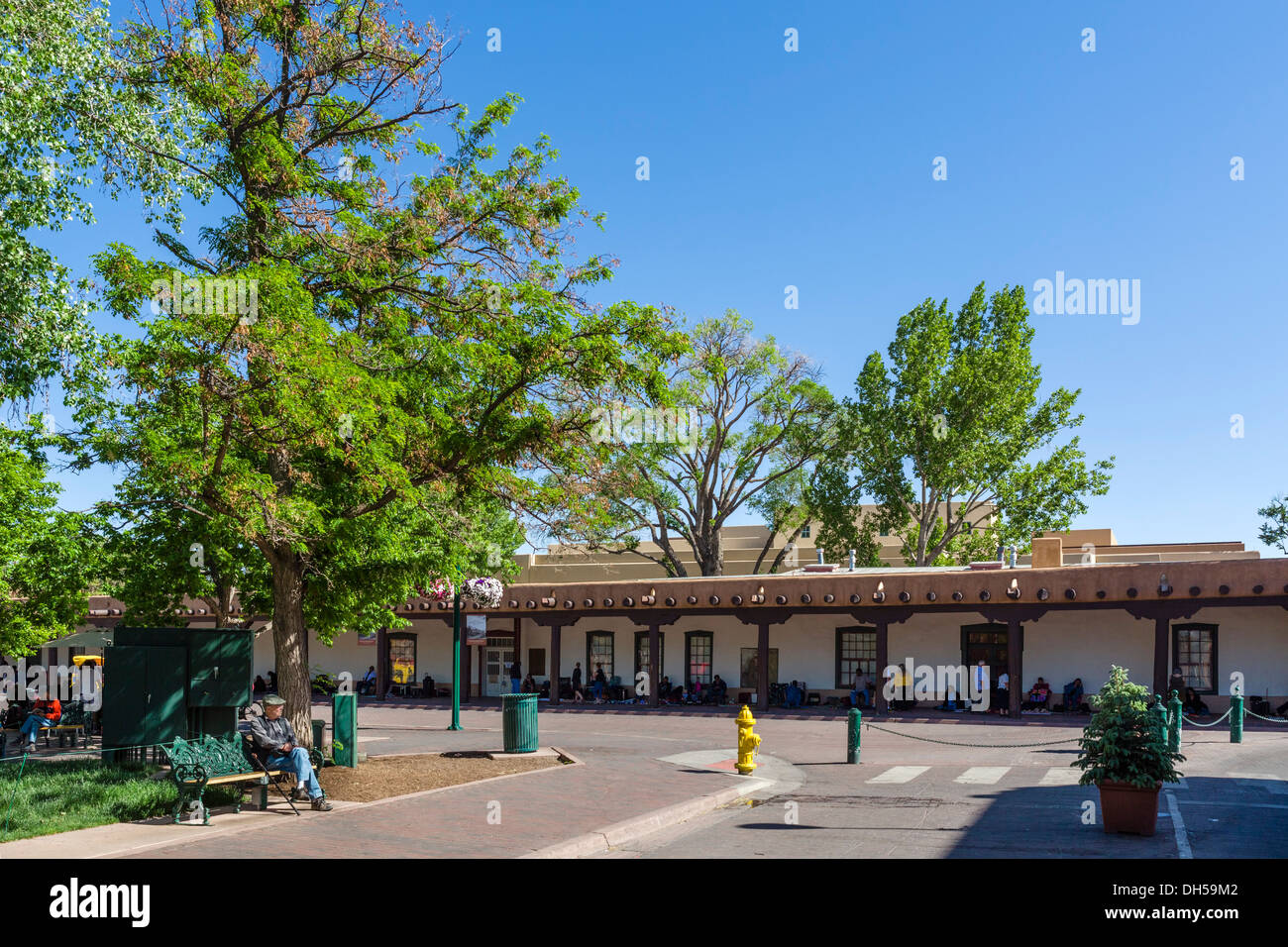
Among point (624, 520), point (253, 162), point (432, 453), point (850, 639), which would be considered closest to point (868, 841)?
point (432, 453)

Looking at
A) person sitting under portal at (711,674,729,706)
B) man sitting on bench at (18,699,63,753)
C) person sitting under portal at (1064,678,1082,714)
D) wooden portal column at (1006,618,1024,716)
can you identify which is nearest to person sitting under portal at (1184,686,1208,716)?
person sitting under portal at (1064,678,1082,714)

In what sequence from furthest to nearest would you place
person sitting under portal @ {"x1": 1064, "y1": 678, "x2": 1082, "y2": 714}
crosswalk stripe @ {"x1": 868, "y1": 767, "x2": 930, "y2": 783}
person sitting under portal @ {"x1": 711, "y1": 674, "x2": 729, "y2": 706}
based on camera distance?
person sitting under portal @ {"x1": 711, "y1": 674, "x2": 729, "y2": 706}, person sitting under portal @ {"x1": 1064, "y1": 678, "x2": 1082, "y2": 714}, crosswalk stripe @ {"x1": 868, "y1": 767, "x2": 930, "y2": 783}

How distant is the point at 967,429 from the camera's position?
42812 mm

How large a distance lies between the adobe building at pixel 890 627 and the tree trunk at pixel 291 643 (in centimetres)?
954

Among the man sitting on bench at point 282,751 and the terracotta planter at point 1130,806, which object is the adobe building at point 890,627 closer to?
the man sitting on bench at point 282,751

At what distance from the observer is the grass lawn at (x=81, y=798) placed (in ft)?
35.4

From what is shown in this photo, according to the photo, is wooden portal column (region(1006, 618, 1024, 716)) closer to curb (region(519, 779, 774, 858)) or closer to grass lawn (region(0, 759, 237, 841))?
curb (region(519, 779, 774, 858))

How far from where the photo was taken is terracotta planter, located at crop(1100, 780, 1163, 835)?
10.5m

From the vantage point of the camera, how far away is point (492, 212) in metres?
15.2

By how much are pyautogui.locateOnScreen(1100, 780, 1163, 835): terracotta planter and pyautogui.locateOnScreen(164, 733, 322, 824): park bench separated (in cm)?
846

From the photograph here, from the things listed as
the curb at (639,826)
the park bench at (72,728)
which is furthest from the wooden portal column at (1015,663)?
the park bench at (72,728)
